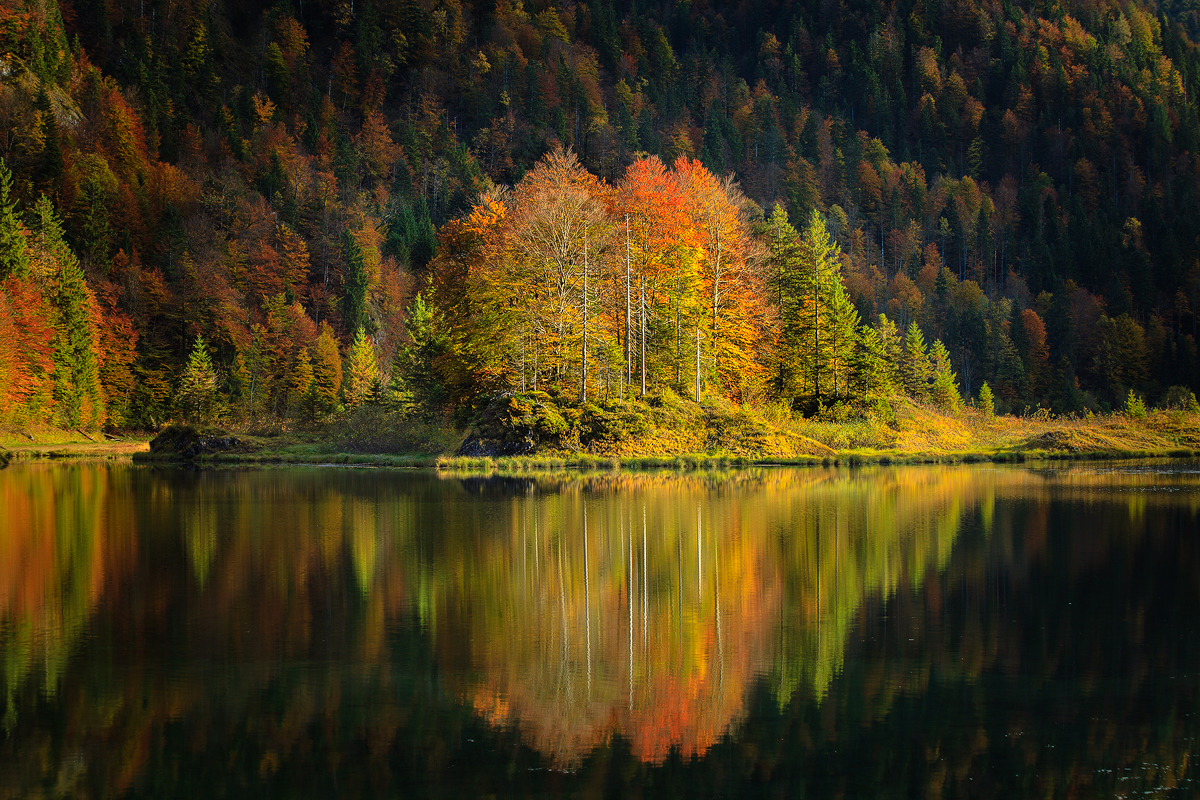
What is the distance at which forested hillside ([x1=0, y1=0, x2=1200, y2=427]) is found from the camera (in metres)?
54.1

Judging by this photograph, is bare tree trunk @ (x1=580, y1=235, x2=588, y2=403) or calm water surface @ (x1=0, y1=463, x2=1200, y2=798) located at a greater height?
bare tree trunk @ (x1=580, y1=235, x2=588, y2=403)

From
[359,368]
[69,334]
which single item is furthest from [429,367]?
[69,334]

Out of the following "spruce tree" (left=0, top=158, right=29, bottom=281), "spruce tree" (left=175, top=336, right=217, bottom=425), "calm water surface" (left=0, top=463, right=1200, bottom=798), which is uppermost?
"spruce tree" (left=0, top=158, right=29, bottom=281)

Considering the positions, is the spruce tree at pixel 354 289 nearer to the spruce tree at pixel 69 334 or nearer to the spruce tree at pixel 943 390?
the spruce tree at pixel 69 334

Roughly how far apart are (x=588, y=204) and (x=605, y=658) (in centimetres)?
4090

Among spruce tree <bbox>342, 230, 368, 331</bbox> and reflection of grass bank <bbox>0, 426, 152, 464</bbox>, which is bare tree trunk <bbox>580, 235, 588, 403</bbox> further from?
spruce tree <bbox>342, 230, 368, 331</bbox>

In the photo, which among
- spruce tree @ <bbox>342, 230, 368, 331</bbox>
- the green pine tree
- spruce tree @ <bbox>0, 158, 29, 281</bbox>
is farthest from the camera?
spruce tree @ <bbox>342, 230, 368, 331</bbox>

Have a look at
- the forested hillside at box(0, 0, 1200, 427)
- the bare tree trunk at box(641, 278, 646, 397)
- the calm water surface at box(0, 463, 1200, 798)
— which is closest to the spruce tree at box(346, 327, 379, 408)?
the forested hillside at box(0, 0, 1200, 427)

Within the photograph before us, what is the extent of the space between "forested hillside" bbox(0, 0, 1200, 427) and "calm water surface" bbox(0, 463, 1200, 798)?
29.6m

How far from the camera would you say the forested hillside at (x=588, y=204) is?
5412 centimetres

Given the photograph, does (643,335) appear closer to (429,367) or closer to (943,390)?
(429,367)

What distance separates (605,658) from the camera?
38.8ft

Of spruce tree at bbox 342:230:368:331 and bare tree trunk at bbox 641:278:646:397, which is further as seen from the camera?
spruce tree at bbox 342:230:368:331

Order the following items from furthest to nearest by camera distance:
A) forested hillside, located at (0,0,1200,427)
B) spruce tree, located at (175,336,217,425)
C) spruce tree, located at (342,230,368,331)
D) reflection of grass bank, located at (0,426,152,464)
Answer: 1. spruce tree, located at (342,230,368,331)
2. spruce tree, located at (175,336,217,425)
3. reflection of grass bank, located at (0,426,152,464)
4. forested hillside, located at (0,0,1200,427)
